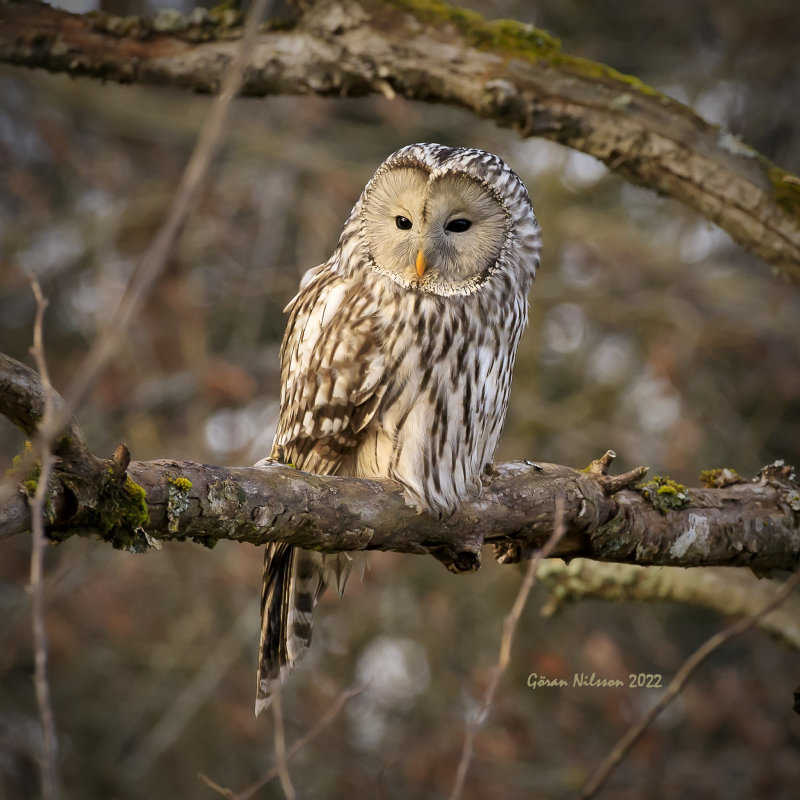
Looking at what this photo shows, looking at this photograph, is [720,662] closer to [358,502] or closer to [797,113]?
[797,113]

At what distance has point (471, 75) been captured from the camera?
3719mm

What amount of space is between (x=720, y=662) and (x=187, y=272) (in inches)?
238

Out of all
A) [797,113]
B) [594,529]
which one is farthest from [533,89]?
[797,113]

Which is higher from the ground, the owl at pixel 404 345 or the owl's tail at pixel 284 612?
the owl at pixel 404 345

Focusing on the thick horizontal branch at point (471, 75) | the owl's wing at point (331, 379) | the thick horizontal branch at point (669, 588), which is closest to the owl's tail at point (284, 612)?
the owl's wing at point (331, 379)

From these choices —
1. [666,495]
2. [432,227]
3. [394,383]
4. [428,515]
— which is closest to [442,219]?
[432,227]

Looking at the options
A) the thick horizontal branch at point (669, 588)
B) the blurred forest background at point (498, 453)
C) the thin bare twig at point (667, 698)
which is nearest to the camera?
the thin bare twig at point (667, 698)

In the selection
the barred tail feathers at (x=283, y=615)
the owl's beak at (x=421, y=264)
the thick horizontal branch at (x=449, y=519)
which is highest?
the owl's beak at (x=421, y=264)

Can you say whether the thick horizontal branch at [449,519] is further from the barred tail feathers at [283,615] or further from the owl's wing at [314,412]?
the barred tail feathers at [283,615]

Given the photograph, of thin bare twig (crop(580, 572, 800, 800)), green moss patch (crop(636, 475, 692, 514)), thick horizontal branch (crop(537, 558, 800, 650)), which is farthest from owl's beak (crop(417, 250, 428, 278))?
thin bare twig (crop(580, 572, 800, 800))

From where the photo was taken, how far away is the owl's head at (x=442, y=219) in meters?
3.64

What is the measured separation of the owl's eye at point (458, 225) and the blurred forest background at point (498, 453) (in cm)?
360

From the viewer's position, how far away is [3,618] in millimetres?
7457

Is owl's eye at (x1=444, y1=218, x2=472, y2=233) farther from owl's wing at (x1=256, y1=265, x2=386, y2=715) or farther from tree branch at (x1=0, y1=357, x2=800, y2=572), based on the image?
tree branch at (x1=0, y1=357, x2=800, y2=572)
